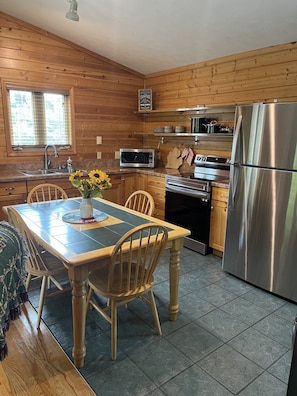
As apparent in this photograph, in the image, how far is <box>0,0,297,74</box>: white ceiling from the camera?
2.61m

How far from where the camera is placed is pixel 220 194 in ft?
10.7

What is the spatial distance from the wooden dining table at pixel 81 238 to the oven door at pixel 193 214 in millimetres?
1176

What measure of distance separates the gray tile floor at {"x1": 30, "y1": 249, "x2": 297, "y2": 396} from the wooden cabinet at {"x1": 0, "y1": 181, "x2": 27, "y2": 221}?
1.29 m

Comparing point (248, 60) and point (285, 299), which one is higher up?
point (248, 60)

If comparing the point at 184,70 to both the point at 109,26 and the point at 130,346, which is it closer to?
the point at 109,26

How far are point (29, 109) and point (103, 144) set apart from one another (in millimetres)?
1184

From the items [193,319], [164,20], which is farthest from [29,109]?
[193,319]

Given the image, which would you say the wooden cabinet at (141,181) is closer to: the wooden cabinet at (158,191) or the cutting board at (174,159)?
the wooden cabinet at (158,191)

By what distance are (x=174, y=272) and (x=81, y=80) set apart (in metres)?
3.25

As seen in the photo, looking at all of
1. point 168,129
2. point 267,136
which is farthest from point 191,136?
point 267,136

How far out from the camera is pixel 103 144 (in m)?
4.64

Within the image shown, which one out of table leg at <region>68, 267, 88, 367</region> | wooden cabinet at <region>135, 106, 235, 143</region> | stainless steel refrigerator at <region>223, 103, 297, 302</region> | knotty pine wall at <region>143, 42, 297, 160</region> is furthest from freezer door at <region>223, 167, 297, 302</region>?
table leg at <region>68, 267, 88, 367</region>

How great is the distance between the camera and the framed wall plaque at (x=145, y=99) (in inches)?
179

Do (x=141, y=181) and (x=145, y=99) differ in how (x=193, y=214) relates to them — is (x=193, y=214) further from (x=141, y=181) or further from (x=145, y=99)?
(x=145, y=99)
